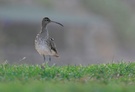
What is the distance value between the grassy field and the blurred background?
1332 centimetres

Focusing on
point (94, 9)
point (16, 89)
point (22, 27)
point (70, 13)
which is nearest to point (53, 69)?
point (16, 89)

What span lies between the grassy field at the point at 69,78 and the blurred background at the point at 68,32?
1332 centimetres

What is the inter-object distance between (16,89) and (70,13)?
32.1m

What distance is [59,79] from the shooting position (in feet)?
49.9

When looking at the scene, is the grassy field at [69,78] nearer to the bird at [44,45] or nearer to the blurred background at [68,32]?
the bird at [44,45]

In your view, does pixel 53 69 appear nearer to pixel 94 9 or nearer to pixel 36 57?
pixel 36 57

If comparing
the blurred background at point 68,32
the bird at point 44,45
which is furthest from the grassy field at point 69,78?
the blurred background at point 68,32

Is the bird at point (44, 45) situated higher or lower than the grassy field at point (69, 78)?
higher

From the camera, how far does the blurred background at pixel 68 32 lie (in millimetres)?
34909

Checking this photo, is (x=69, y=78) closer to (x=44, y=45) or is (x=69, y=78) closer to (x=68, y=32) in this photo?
(x=44, y=45)

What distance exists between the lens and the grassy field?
1344cm

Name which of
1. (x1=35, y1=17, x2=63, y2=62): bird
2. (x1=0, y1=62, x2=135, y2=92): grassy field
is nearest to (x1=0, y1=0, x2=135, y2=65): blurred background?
(x1=35, y1=17, x2=63, y2=62): bird

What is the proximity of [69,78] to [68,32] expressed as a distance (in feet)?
76.3

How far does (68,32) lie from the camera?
38.7 meters
